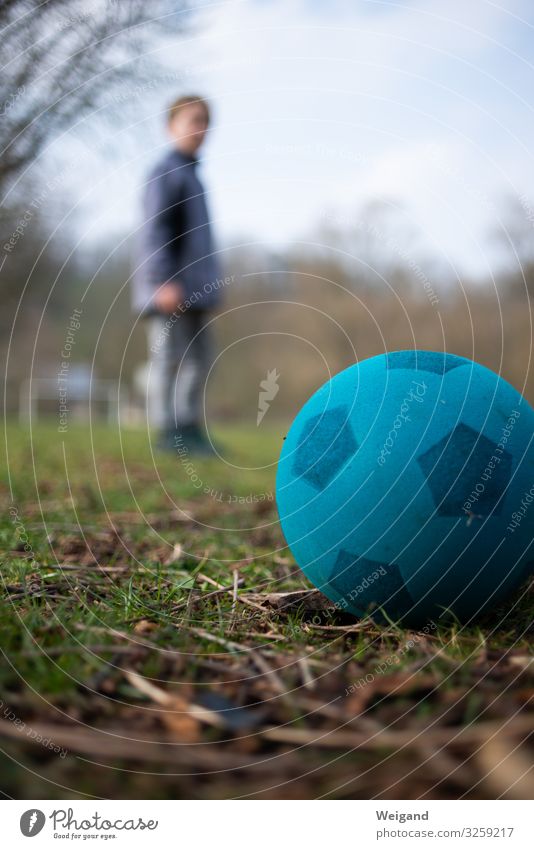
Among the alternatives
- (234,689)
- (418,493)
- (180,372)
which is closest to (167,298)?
(180,372)

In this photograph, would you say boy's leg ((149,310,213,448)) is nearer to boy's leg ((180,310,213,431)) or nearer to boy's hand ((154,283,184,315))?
boy's leg ((180,310,213,431))

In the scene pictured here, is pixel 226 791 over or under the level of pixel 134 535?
under

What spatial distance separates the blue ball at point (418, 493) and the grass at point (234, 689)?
15 cm

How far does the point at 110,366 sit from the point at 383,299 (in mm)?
12025

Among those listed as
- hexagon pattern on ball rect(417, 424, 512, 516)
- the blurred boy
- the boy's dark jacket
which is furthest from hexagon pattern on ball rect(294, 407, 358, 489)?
the boy's dark jacket

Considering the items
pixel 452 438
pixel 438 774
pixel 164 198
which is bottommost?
pixel 438 774

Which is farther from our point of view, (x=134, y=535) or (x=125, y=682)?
(x=134, y=535)

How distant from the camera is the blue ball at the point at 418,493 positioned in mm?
2281

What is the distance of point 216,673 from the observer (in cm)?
197

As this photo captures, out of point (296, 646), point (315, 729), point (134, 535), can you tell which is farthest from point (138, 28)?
point (315, 729)

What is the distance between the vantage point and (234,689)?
183 cm

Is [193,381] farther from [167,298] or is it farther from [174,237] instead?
[174,237]

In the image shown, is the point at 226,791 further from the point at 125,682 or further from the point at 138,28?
the point at 138,28

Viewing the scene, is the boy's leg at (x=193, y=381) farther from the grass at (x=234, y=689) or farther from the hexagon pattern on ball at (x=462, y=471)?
the hexagon pattern on ball at (x=462, y=471)
